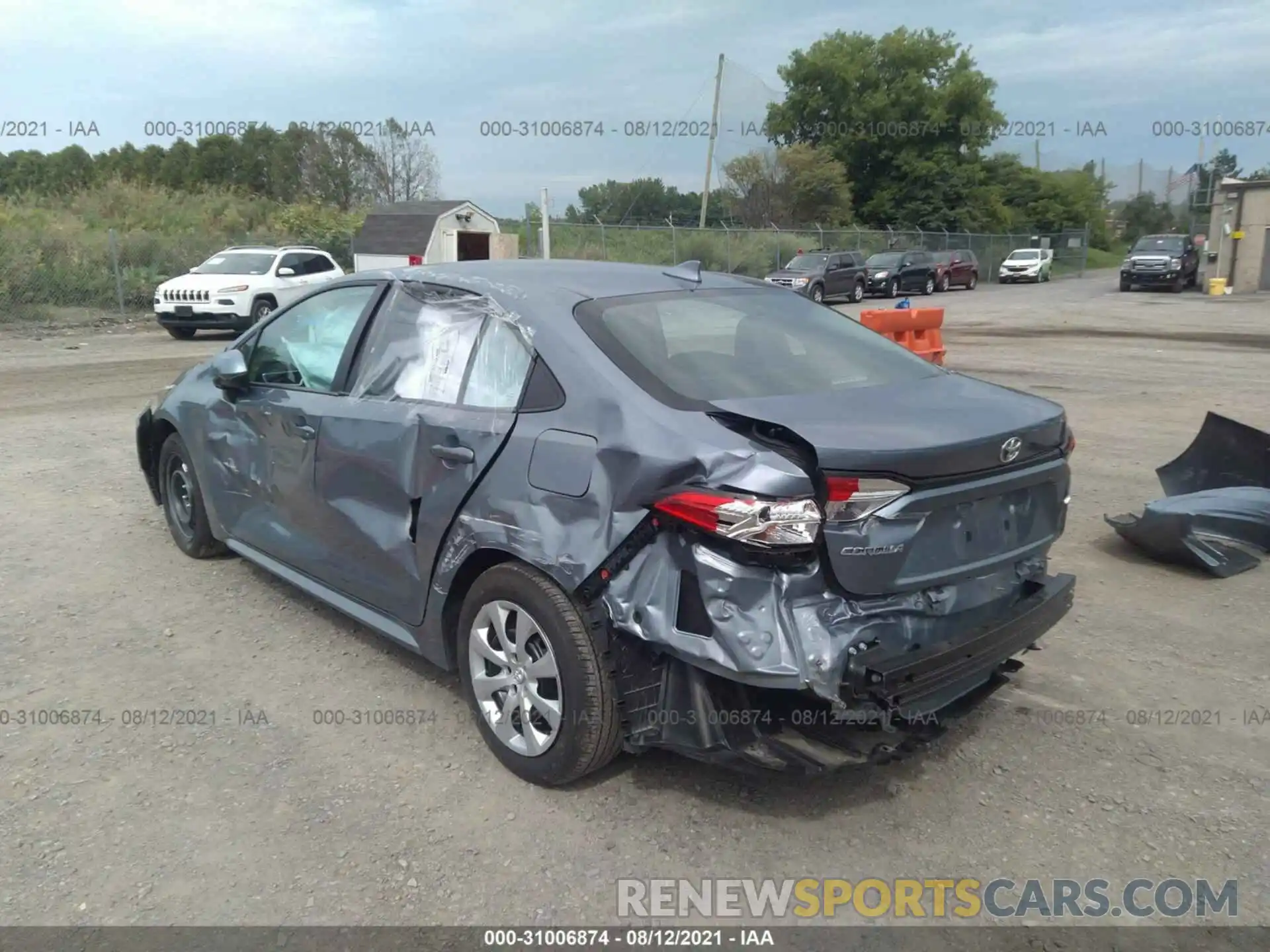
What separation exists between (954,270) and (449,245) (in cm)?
1898

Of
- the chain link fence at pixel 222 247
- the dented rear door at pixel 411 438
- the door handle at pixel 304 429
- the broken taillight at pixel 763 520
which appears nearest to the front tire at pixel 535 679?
the dented rear door at pixel 411 438

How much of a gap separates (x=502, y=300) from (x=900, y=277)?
105 feet

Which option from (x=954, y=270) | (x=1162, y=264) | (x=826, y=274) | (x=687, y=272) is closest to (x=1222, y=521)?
(x=687, y=272)

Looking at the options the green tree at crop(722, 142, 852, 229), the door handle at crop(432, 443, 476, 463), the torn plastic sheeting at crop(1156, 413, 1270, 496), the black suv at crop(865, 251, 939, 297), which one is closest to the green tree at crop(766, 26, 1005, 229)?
the green tree at crop(722, 142, 852, 229)

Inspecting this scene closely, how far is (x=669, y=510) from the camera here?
9.24 ft

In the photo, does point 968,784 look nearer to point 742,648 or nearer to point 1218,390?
point 742,648

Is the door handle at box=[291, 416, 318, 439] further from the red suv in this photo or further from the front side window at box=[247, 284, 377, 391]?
the red suv

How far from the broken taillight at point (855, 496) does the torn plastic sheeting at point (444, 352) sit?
1184 millimetres

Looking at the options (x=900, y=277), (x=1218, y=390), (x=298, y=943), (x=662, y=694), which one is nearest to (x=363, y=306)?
(x=662, y=694)

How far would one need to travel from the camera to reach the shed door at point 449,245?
30234mm

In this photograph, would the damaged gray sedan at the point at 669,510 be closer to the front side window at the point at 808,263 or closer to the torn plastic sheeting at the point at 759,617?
the torn plastic sheeting at the point at 759,617

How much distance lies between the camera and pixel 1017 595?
11.0ft

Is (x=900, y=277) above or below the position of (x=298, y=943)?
above
